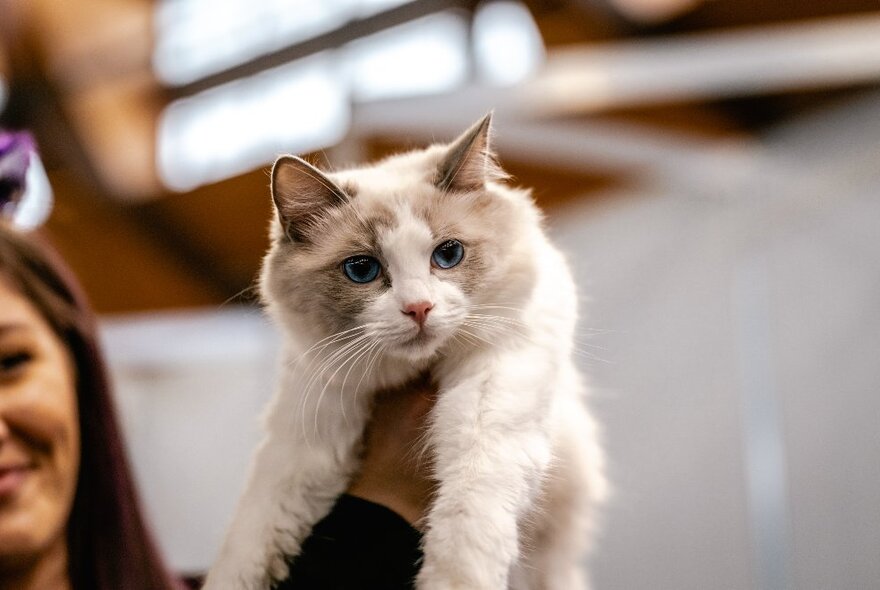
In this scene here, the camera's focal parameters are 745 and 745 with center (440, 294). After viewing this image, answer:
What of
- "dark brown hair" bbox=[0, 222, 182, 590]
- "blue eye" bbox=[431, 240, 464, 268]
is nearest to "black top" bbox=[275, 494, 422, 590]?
"blue eye" bbox=[431, 240, 464, 268]

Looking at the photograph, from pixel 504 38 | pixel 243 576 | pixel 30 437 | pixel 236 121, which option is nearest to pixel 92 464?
pixel 30 437

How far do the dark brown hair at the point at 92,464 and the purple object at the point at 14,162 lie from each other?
0.68ft

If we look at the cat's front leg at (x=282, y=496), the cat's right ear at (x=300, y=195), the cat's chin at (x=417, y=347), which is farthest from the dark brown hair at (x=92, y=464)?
the cat's chin at (x=417, y=347)

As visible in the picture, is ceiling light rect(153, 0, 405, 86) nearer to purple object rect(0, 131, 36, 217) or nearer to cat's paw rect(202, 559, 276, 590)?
purple object rect(0, 131, 36, 217)

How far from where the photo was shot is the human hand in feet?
3.29

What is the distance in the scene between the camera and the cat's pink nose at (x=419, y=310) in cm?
98

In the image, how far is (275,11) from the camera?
4.18 metres

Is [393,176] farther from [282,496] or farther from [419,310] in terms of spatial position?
[282,496]

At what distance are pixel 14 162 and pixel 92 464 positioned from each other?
0.61m

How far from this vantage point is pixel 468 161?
3.52 feet

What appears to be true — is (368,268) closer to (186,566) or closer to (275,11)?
(186,566)

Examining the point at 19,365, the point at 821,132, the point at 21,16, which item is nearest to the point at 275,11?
the point at 21,16

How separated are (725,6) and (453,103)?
5.33 ft

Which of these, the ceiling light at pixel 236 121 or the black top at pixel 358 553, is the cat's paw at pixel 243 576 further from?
the ceiling light at pixel 236 121
